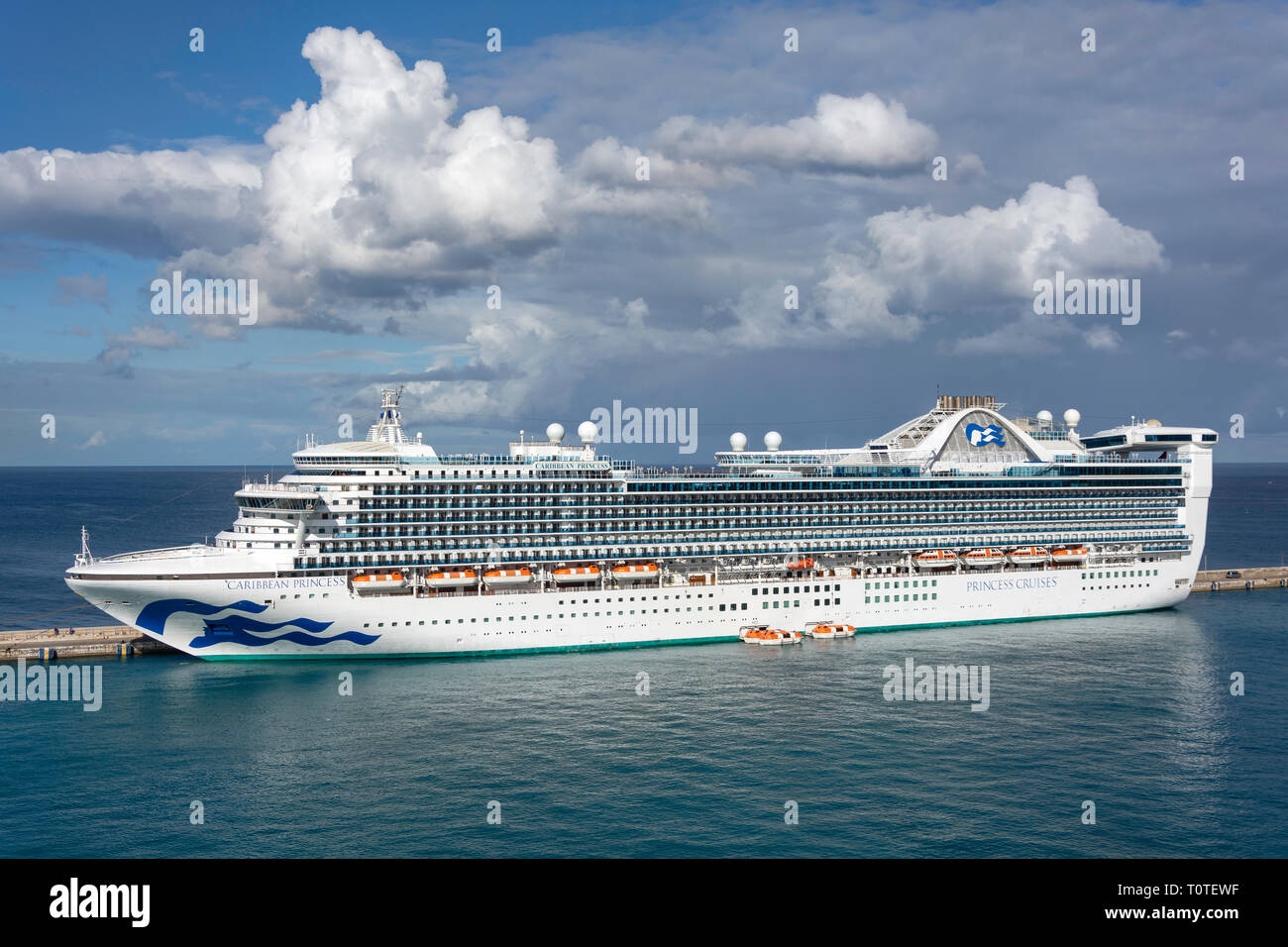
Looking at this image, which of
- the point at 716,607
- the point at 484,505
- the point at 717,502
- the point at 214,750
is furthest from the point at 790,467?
the point at 214,750

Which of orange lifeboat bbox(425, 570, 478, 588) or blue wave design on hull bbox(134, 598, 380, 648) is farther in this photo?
orange lifeboat bbox(425, 570, 478, 588)

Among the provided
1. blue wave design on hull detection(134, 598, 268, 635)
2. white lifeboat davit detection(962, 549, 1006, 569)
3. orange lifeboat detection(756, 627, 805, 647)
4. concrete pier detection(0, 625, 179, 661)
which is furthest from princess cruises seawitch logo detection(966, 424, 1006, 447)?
concrete pier detection(0, 625, 179, 661)

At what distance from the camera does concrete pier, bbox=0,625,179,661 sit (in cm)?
5269

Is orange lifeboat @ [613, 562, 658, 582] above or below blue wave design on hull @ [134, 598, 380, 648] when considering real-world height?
above

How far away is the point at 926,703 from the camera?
142ft

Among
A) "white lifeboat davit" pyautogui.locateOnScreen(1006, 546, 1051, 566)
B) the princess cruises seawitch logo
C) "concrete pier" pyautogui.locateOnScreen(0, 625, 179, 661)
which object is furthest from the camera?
the princess cruises seawitch logo

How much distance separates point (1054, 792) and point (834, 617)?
2636 centimetres

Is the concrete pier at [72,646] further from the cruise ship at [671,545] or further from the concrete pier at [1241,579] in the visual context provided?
the concrete pier at [1241,579]

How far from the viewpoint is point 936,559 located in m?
62.0

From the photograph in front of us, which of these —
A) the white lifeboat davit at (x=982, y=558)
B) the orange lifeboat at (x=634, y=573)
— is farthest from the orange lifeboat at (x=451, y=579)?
the white lifeboat davit at (x=982, y=558)

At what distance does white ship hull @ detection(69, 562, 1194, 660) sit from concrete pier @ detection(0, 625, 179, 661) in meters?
5.15

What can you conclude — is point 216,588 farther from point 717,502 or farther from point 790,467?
point 790,467

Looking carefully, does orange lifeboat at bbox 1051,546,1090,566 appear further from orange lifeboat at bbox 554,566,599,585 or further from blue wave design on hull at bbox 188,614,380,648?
blue wave design on hull at bbox 188,614,380,648

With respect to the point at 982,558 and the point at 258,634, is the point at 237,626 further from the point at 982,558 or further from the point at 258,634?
the point at 982,558
